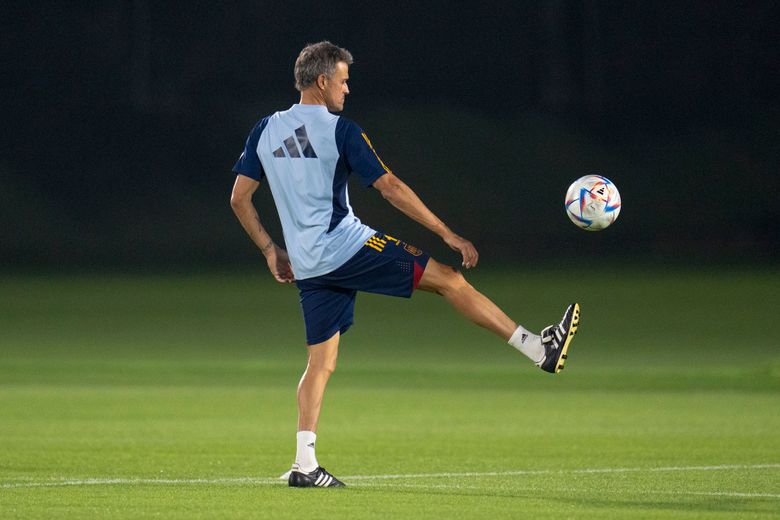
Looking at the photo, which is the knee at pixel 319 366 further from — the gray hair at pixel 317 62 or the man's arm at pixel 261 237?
the gray hair at pixel 317 62

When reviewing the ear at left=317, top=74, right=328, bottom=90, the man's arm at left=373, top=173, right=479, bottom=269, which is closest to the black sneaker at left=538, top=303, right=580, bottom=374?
the man's arm at left=373, top=173, right=479, bottom=269

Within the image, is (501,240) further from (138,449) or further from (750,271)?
(138,449)

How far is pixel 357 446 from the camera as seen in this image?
11.4 m

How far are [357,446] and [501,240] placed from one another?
18.6 m

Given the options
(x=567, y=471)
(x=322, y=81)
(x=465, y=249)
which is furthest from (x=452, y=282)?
(x=567, y=471)

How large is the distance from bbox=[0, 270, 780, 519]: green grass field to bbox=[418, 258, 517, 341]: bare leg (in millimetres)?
911

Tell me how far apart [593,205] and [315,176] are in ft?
5.87

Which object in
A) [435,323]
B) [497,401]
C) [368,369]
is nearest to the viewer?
[497,401]

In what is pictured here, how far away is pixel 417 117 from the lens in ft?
100

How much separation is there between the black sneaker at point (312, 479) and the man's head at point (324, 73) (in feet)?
6.32

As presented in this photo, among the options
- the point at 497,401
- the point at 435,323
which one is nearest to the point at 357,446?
the point at 497,401

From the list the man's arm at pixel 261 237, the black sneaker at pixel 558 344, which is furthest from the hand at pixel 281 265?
the black sneaker at pixel 558 344

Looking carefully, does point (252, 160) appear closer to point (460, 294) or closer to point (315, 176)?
point (315, 176)

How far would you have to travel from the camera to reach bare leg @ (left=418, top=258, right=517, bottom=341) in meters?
8.46
